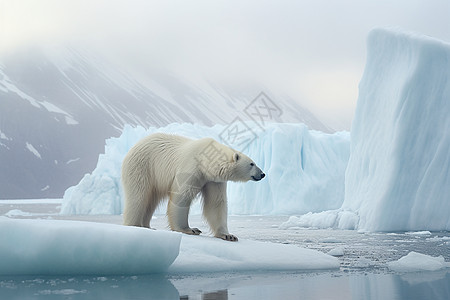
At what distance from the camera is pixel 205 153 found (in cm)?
542

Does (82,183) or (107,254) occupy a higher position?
(107,254)

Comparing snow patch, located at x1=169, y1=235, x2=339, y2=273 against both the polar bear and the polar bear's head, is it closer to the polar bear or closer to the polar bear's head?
the polar bear

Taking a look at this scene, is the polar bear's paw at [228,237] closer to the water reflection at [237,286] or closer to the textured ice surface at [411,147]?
the water reflection at [237,286]

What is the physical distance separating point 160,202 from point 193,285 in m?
2.32

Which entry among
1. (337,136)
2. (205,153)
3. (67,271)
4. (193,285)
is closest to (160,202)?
(205,153)

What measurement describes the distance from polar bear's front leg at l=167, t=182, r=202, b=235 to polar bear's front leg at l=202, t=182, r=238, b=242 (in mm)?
220

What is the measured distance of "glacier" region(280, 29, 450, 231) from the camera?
12.6m

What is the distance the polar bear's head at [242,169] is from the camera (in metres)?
5.43

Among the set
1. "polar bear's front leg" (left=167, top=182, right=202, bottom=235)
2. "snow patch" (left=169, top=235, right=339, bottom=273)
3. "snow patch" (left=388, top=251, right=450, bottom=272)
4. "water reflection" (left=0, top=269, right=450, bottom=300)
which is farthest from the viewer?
"polar bear's front leg" (left=167, top=182, right=202, bottom=235)

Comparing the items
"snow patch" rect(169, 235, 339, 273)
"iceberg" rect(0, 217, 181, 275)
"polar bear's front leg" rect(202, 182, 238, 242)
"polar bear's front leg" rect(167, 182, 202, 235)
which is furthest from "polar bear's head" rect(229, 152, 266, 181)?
"iceberg" rect(0, 217, 181, 275)

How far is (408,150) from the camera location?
1284 cm

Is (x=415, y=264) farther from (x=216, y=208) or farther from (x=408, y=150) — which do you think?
(x=408, y=150)

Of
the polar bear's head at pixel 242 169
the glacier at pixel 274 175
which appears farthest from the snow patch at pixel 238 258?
the glacier at pixel 274 175

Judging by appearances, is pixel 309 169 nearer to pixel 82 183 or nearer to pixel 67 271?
pixel 82 183
